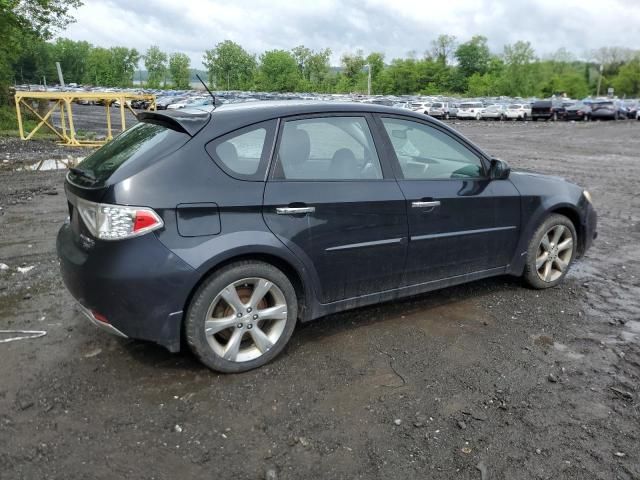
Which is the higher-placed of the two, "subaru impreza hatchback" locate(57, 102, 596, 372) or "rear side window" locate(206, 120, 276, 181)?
"rear side window" locate(206, 120, 276, 181)

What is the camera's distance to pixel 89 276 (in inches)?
133

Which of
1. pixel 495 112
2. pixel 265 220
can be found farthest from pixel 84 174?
pixel 495 112

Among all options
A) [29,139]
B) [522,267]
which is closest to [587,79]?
[29,139]

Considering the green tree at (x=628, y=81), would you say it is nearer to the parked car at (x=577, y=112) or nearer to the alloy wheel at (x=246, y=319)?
the parked car at (x=577, y=112)

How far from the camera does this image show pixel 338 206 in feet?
12.6

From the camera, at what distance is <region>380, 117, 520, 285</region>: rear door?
4246mm

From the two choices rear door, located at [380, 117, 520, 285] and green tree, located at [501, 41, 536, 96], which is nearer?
rear door, located at [380, 117, 520, 285]

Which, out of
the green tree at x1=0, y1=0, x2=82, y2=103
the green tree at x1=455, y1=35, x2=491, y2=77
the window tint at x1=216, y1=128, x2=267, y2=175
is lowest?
the window tint at x1=216, y1=128, x2=267, y2=175

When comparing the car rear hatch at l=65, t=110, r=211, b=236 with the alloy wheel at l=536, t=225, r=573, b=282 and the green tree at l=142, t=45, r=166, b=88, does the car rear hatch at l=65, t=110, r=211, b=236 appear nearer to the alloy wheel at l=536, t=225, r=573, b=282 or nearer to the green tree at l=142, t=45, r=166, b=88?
the alloy wheel at l=536, t=225, r=573, b=282

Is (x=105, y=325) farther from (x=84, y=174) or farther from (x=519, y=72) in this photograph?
(x=519, y=72)

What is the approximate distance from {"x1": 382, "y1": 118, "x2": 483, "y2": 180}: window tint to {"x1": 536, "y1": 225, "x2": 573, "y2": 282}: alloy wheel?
1083mm

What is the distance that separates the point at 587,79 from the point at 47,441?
426 ft

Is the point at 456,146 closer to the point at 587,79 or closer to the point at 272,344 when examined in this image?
the point at 272,344

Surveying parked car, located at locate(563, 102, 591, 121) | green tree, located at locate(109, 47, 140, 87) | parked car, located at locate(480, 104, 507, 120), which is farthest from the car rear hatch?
green tree, located at locate(109, 47, 140, 87)
